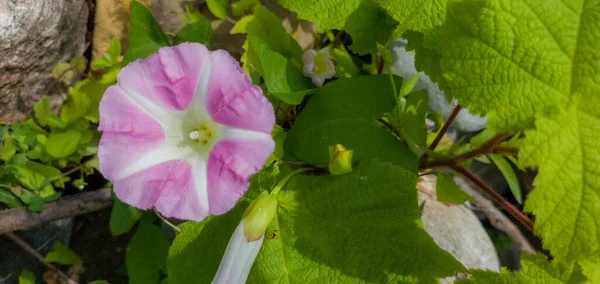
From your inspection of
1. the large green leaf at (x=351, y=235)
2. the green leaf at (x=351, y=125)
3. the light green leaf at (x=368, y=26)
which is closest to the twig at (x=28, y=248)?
the large green leaf at (x=351, y=235)

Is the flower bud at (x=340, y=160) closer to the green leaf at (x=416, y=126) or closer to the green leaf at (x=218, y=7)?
the green leaf at (x=416, y=126)

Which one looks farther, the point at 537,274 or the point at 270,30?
the point at 270,30

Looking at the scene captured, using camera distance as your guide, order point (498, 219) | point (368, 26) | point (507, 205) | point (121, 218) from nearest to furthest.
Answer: point (507, 205)
point (368, 26)
point (121, 218)
point (498, 219)

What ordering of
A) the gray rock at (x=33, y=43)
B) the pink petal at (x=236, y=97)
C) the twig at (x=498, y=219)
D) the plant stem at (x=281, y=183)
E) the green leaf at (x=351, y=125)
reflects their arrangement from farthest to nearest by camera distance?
the twig at (x=498, y=219)
the gray rock at (x=33, y=43)
the green leaf at (x=351, y=125)
the plant stem at (x=281, y=183)
the pink petal at (x=236, y=97)

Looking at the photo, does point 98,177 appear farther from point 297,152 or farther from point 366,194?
point 366,194

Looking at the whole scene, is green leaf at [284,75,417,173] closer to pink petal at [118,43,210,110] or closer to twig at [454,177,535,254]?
pink petal at [118,43,210,110]

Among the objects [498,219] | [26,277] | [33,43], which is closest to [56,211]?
[26,277]

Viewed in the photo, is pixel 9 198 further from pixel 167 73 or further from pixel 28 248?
pixel 167 73

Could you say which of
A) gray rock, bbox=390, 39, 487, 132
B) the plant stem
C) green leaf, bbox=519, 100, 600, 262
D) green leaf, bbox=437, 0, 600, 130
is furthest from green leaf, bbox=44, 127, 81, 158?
green leaf, bbox=519, 100, 600, 262
